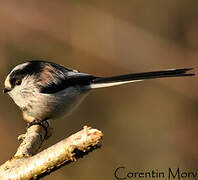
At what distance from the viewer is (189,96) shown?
490 centimetres

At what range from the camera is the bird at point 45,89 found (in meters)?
3.53

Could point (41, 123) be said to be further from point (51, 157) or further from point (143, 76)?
point (51, 157)

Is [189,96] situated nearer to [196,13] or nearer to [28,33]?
[196,13]

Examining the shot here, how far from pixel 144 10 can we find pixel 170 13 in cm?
43

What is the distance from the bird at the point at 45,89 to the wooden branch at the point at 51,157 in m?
1.19

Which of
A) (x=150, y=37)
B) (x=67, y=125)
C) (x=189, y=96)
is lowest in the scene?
(x=67, y=125)

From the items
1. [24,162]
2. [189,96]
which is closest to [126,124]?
[189,96]

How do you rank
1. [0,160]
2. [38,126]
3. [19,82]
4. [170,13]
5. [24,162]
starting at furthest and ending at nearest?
[170,13]
[0,160]
[19,82]
[38,126]
[24,162]

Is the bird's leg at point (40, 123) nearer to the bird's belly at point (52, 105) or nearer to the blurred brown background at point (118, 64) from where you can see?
the bird's belly at point (52, 105)

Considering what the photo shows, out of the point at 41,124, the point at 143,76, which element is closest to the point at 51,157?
the point at 41,124

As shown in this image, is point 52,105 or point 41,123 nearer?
point 41,123

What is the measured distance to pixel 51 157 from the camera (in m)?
1.99

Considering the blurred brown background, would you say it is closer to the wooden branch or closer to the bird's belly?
the bird's belly

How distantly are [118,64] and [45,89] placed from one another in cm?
170
